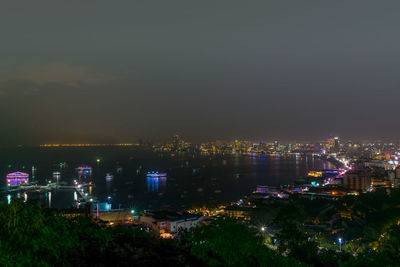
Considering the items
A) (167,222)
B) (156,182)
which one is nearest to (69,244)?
(167,222)

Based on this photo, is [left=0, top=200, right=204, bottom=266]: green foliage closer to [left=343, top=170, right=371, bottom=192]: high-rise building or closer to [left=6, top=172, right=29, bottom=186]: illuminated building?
[left=343, top=170, right=371, bottom=192]: high-rise building

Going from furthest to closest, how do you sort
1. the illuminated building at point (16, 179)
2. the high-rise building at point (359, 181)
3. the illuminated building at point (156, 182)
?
the illuminated building at point (16, 179), the illuminated building at point (156, 182), the high-rise building at point (359, 181)

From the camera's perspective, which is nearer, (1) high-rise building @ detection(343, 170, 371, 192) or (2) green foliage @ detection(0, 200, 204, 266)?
(2) green foliage @ detection(0, 200, 204, 266)

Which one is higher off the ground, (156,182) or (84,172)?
(84,172)

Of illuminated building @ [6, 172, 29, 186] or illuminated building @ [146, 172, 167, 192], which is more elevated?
illuminated building @ [6, 172, 29, 186]

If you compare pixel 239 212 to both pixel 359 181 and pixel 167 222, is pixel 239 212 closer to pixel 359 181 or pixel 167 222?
pixel 167 222

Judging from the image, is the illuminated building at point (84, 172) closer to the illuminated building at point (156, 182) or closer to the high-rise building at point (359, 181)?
the illuminated building at point (156, 182)

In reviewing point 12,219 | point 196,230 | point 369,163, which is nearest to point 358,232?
point 196,230

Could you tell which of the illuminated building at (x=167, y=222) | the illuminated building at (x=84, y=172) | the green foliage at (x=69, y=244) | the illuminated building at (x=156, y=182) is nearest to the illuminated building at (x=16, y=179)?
the illuminated building at (x=84, y=172)

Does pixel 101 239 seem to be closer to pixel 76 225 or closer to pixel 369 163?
pixel 76 225

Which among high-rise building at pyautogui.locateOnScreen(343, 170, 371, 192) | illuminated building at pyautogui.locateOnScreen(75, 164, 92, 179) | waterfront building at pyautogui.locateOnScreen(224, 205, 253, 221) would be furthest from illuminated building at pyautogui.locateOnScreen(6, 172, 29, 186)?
high-rise building at pyautogui.locateOnScreen(343, 170, 371, 192)

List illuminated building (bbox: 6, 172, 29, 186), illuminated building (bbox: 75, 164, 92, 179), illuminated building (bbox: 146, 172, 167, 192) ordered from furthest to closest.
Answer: illuminated building (bbox: 75, 164, 92, 179), illuminated building (bbox: 6, 172, 29, 186), illuminated building (bbox: 146, 172, 167, 192)
